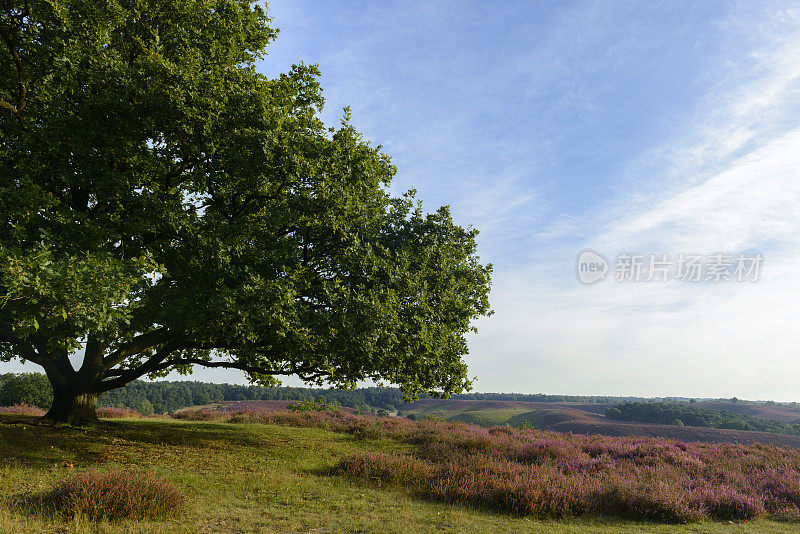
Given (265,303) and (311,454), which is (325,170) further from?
(311,454)

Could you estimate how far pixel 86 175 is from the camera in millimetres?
13734

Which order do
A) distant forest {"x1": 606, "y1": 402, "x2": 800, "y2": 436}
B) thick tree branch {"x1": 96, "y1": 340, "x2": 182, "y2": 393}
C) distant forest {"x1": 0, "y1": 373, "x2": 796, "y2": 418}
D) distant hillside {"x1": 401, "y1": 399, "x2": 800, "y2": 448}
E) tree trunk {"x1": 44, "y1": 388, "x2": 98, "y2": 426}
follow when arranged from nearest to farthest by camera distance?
1. tree trunk {"x1": 44, "y1": 388, "x2": 98, "y2": 426}
2. thick tree branch {"x1": 96, "y1": 340, "x2": 182, "y2": 393}
3. distant hillside {"x1": 401, "y1": 399, "x2": 800, "y2": 448}
4. distant forest {"x1": 606, "y1": 402, "x2": 800, "y2": 436}
5. distant forest {"x1": 0, "y1": 373, "x2": 796, "y2": 418}

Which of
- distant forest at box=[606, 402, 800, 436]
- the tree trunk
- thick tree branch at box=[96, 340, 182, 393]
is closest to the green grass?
the tree trunk

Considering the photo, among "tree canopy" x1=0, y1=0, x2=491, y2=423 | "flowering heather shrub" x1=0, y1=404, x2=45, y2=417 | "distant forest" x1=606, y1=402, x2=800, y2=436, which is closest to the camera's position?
"tree canopy" x1=0, y1=0, x2=491, y2=423

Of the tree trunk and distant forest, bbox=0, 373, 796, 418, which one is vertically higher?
the tree trunk

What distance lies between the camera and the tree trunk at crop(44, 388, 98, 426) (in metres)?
19.0

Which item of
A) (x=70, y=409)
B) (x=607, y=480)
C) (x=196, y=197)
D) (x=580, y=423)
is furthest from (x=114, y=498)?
(x=580, y=423)

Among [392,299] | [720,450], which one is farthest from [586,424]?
[392,299]

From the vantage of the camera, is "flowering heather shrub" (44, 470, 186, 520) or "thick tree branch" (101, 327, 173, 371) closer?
"flowering heather shrub" (44, 470, 186, 520)

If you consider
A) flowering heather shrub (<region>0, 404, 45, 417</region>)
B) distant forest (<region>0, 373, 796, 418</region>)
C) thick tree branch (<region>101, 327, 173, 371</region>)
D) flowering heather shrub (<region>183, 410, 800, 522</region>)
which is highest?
thick tree branch (<region>101, 327, 173, 371</region>)

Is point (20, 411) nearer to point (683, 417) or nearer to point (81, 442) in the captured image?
point (81, 442)

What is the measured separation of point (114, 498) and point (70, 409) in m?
13.3

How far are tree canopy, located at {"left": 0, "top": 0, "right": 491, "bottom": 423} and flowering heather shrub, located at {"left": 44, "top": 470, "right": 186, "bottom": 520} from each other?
12.2 ft

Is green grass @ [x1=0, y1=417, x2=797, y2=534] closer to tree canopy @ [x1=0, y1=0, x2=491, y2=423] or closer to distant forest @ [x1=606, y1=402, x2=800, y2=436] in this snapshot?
tree canopy @ [x1=0, y1=0, x2=491, y2=423]
